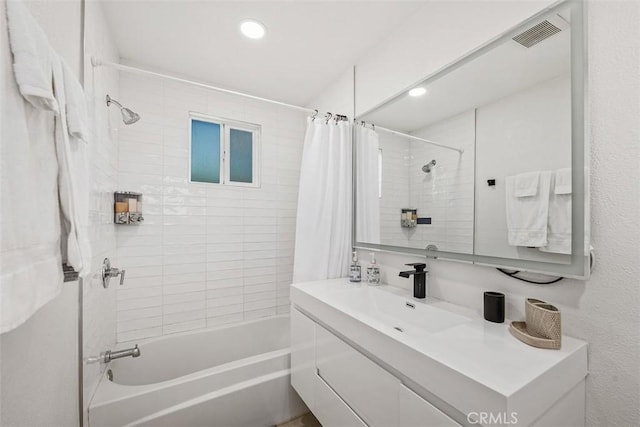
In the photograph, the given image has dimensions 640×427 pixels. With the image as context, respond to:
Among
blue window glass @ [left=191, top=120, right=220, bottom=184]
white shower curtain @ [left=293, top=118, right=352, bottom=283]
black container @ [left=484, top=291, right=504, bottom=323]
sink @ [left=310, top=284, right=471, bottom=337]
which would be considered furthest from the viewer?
blue window glass @ [left=191, top=120, right=220, bottom=184]

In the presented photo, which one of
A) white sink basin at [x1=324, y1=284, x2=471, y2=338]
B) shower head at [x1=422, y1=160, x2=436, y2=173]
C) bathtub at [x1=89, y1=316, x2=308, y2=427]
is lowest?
bathtub at [x1=89, y1=316, x2=308, y2=427]

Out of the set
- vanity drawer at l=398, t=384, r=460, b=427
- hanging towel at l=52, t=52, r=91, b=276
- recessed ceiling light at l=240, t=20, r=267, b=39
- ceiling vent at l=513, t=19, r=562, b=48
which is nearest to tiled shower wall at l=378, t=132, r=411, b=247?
ceiling vent at l=513, t=19, r=562, b=48

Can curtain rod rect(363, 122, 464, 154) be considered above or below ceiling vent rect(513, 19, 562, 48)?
below

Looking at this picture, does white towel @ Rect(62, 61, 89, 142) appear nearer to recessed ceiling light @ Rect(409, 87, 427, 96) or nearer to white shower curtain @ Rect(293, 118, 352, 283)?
white shower curtain @ Rect(293, 118, 352, 283)

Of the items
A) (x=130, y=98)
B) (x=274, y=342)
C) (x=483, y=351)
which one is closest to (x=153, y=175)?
(x=130, y=98)

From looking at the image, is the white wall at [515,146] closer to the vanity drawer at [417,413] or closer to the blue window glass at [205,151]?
the vanity drawer at [417,413]

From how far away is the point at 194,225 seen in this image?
82.3 inches

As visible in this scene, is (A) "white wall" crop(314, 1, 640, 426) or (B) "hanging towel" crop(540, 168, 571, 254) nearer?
(A) "white wall" crop(314, 1, 640, 426)

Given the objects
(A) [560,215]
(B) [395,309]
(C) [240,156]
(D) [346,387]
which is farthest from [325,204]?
(A) [560,215]

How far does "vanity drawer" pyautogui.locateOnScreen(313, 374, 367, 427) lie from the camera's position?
105cm

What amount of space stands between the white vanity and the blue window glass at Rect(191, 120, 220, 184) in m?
1.53

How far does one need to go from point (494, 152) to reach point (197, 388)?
194 cm

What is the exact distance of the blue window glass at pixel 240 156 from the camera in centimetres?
235

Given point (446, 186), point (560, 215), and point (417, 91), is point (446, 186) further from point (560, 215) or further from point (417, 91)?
point (417, 91)
